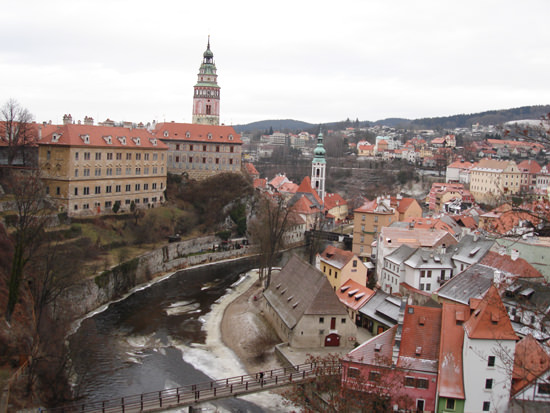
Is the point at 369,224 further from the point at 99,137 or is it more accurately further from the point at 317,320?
the point at 99,137

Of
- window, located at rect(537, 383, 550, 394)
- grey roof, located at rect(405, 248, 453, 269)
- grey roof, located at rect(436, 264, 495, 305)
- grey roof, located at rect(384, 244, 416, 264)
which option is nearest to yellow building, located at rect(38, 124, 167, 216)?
grey roof, located at rect(384, 244, 416, 264)

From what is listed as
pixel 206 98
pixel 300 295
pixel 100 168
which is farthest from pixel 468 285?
pixel 206 98

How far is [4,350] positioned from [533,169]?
93.7 meters

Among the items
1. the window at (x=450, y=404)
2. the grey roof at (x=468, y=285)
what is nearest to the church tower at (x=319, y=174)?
the grey roof at (x=468, y=285)

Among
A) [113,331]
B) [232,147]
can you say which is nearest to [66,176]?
[113,331]

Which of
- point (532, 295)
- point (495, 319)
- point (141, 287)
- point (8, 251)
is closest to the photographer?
point (495, 319)

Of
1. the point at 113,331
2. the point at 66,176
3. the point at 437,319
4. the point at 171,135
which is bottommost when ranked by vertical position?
the point at 113,331

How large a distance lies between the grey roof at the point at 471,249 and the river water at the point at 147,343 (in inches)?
769

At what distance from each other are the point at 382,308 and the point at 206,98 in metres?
67.6

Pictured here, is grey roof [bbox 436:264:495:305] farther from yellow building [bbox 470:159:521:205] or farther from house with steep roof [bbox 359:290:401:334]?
yellow building [bbox 470:159:521:205]

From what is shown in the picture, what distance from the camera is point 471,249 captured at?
41875 millimetres

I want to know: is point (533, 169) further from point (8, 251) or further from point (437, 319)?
point (8, 251)

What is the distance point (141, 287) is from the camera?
155ft

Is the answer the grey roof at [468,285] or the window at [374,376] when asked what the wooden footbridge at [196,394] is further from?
the grey roof at [468,285]
